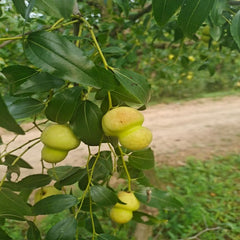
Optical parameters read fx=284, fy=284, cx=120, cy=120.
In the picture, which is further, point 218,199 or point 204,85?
point 204,85

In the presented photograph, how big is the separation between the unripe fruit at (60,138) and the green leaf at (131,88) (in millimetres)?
128

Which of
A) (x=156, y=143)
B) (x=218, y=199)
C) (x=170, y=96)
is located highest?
(x=218, y=199)

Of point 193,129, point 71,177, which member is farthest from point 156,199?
point 193,129

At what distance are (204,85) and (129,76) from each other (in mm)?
7460

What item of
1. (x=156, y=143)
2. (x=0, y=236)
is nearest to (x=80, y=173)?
(x=0, y=236)

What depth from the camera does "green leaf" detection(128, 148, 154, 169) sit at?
78cm

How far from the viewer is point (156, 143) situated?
400 centimetres

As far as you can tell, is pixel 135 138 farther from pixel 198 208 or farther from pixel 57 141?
pixel 198 208

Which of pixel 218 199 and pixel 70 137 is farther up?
pixel 70 137

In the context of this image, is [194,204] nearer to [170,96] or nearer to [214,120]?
[214,120]

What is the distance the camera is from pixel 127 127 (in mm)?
539

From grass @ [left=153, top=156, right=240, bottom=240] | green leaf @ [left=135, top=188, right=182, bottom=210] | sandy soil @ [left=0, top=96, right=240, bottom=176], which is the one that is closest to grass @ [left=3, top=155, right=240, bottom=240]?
grass @ [left=153, top=156, right=240, bottom=240]

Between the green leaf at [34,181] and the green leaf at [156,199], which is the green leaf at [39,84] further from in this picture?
the green leaf at [156,199]

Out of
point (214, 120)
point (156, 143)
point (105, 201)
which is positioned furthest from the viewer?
point (214, 120)
